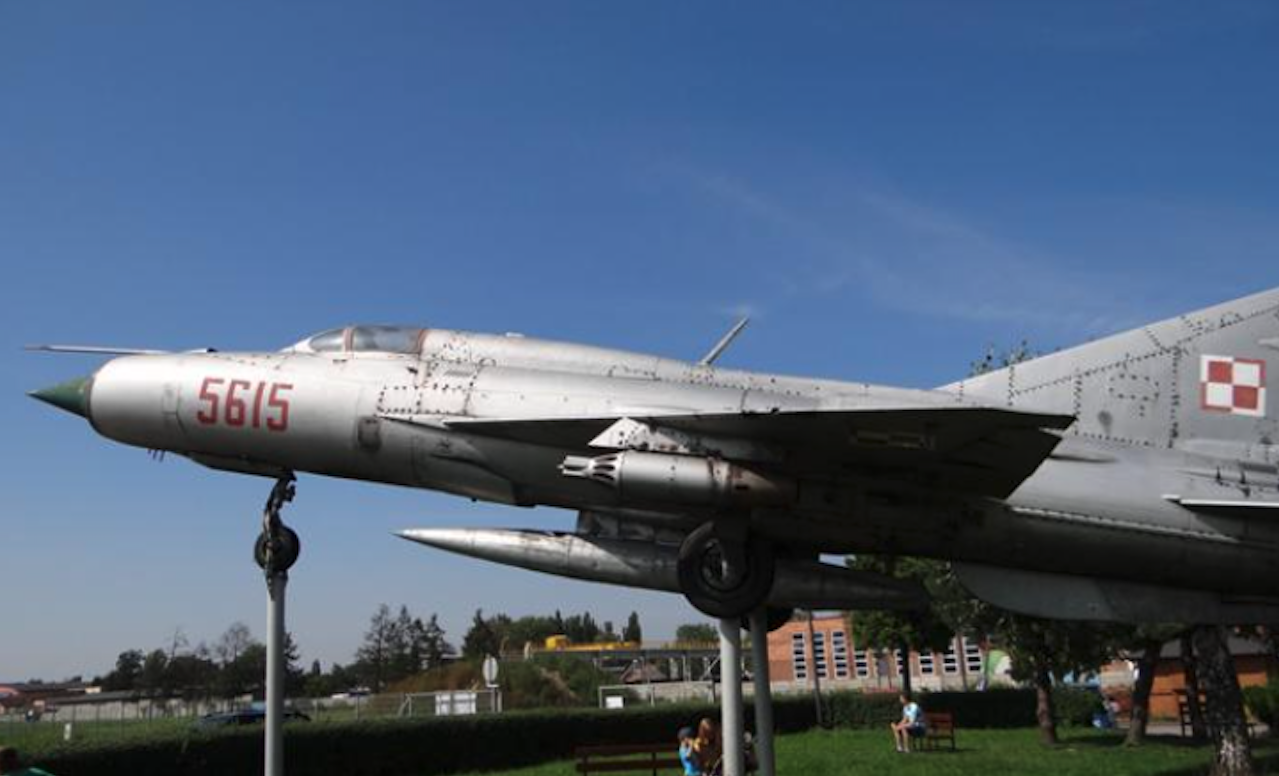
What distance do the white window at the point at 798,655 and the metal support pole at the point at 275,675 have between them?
223 ft

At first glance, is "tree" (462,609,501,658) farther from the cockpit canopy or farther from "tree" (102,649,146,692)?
the cockpit canopy

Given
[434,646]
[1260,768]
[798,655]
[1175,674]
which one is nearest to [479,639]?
[434,646]

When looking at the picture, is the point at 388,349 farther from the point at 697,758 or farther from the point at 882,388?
the point at 697,758

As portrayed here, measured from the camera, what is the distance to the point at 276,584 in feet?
35.8

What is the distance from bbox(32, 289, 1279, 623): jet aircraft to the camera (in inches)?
361

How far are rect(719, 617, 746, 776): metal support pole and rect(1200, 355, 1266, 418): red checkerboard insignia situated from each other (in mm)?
5097

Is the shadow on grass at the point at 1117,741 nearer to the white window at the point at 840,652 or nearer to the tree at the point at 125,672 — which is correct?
the white window at the point at 840,652

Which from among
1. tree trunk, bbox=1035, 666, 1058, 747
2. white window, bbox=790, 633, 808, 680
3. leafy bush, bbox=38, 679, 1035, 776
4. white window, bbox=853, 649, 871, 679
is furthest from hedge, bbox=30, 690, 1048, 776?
white window, bbox=790, 633, 808, 680

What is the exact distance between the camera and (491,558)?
11.2 m

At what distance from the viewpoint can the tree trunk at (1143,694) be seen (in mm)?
25203

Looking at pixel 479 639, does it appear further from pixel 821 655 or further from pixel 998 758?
pixel 998 758

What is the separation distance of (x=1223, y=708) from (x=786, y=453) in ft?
37.2

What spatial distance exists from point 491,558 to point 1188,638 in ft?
61.4

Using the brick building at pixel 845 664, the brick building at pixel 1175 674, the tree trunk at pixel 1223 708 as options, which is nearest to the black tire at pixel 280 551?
the tree trunk at pixel 1223 708
